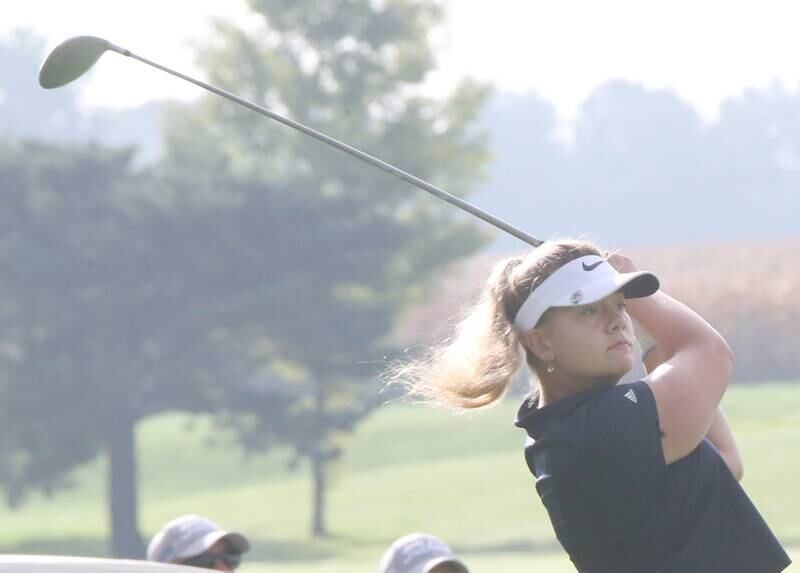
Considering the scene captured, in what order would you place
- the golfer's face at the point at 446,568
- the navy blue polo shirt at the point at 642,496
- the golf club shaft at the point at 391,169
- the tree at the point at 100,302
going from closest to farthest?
1. the navy blue polo shirt at the point at 642,496
2. the golf club shaft at the point at 391,169
3. the golfer's face at the point at 446,568
4. the tree at the point at 100,302

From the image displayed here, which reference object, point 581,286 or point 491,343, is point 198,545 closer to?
point 491,343

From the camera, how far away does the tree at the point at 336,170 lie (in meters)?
29.6

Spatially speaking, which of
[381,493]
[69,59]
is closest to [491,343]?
[69,59]

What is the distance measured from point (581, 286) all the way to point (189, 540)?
2.87 metres

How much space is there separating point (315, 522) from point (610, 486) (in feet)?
93.0

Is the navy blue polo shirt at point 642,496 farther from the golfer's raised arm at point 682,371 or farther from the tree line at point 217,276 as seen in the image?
the tree line at point 217,276

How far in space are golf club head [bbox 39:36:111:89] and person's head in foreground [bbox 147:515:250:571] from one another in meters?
1.57

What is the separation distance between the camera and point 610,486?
2779mm

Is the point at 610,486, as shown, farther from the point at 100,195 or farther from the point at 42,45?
the point at 42,45

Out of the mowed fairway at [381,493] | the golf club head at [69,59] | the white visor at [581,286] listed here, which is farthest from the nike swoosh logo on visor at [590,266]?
the mowed fairway at [381,493]

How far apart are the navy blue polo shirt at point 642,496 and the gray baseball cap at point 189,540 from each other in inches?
107

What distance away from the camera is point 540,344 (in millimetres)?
2896

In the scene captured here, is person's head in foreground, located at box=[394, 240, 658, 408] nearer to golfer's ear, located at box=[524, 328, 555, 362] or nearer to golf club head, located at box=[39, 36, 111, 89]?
golfer's ear, located at box=[524, 328, 555, 362]

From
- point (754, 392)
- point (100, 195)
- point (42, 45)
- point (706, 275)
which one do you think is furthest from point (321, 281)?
point (42, 45)
